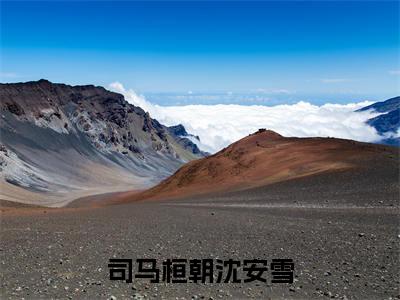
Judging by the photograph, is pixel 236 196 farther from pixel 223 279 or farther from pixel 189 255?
pixel 223 279

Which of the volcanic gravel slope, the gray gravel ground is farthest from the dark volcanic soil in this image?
the volcanic gravel slope

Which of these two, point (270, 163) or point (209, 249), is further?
point (270, 163)

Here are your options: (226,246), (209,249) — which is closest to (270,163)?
(226,246)

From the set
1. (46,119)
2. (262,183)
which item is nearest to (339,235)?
(262,183)

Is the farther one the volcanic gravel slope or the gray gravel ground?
the volcanic gravel slope

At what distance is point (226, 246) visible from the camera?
15719 mm

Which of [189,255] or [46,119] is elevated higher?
[46,119]

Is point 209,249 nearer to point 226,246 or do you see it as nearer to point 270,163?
point 226,246

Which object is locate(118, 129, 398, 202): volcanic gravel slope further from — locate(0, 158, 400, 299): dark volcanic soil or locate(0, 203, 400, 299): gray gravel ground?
locate(0, 203, 400, 299): gray gravel ground

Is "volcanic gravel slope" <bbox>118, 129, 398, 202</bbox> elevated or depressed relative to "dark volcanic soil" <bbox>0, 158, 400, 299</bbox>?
elevated

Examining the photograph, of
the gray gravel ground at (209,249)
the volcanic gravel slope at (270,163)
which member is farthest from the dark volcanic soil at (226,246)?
the volcanic gravel slope at (270,163)

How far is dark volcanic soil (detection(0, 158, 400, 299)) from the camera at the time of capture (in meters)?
11.4

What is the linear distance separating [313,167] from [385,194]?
1487 cm

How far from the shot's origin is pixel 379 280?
1203 centimetres
